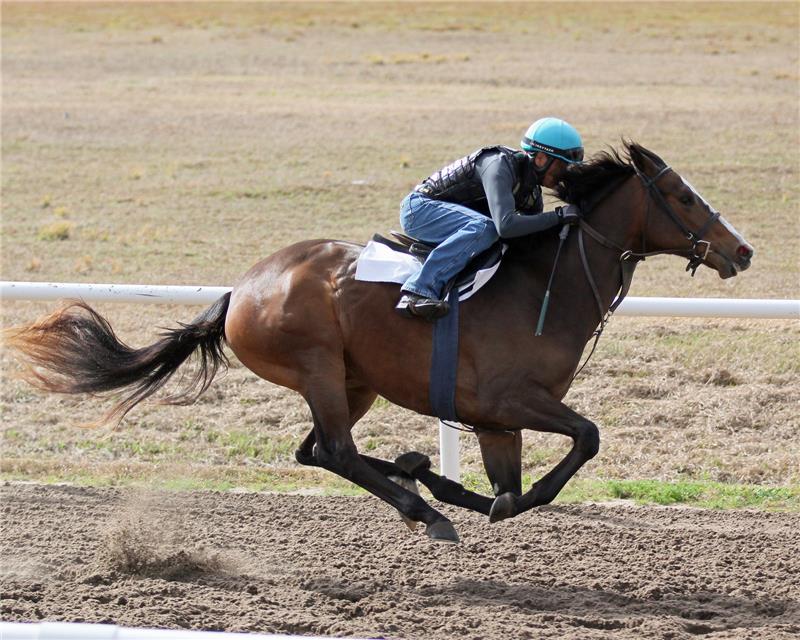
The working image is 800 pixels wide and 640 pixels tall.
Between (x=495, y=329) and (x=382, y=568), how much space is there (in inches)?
55.0

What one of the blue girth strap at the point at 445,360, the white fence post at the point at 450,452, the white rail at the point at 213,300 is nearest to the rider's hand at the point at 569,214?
the blue girth strap at the point at 445,360

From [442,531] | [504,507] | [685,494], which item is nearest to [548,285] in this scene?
[504,507]

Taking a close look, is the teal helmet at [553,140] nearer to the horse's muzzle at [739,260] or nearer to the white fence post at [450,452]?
the horse's muzzle at [739,260]

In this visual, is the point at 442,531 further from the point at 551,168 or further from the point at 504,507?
the point at 551,168

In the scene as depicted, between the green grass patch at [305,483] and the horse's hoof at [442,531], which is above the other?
the horse's hoof at [442,531]

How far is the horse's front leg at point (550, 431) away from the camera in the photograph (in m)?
5.80

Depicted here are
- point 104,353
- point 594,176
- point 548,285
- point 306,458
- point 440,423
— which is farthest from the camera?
point 440,423

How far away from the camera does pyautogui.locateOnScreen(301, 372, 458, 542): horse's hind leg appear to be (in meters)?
6.15

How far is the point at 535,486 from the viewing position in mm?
5879

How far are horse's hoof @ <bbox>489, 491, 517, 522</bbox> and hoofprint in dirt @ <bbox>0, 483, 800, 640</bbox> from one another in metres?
0.40

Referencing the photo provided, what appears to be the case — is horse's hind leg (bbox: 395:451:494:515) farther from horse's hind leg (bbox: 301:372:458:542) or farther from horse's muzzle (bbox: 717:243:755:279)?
horse's muzzle (bbox: 717:243:755:279)

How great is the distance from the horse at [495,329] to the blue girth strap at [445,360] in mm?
37

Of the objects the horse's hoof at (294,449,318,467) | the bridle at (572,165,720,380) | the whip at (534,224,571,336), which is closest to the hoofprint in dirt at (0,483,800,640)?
the horse's hoof at (294,449,318,467)

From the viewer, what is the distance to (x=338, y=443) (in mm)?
6230
